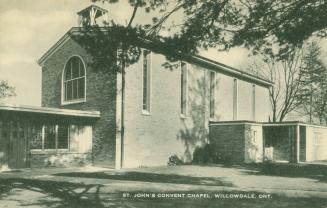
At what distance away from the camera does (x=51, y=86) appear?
2403cm

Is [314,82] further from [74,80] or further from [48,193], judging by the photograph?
[48,193]

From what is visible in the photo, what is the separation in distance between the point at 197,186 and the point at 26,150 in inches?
368

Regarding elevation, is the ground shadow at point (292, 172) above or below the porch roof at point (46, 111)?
below

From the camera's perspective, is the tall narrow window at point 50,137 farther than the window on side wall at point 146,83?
No

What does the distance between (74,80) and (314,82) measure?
107 ft

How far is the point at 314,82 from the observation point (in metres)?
45.5

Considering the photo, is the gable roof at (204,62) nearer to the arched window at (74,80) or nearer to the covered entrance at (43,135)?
the arched window at (74,80)

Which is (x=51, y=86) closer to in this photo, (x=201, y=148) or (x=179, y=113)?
(x=179, y=113)

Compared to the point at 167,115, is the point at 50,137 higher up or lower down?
lower down

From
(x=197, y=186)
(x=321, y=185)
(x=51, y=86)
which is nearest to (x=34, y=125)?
(x=51, y=86)

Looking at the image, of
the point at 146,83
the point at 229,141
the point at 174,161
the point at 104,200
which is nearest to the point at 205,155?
the point at 229,141

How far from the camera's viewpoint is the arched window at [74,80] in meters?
21.7

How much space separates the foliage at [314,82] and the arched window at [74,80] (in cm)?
2907

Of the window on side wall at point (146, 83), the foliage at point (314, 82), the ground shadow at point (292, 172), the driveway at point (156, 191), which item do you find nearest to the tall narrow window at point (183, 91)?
the window on side wall at point (146, 83)
